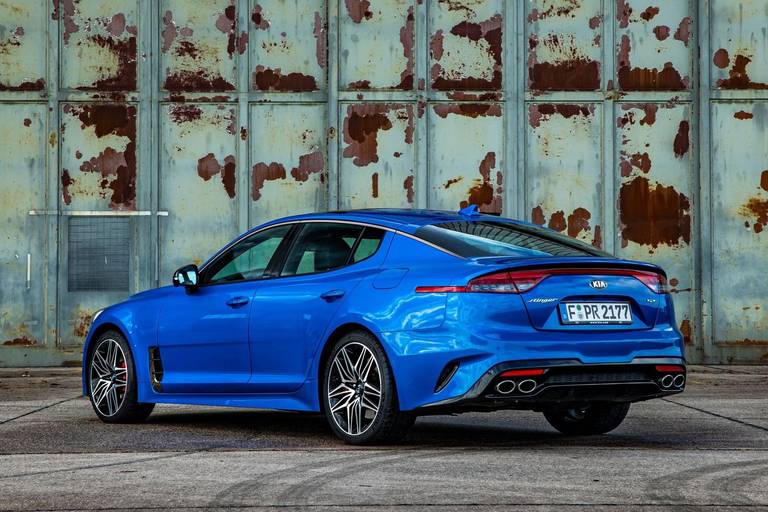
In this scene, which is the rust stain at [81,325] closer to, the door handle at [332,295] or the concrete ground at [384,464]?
the concrete ground at [384,464]

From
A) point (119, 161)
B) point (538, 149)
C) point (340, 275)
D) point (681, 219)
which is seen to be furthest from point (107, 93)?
point (340, 275)

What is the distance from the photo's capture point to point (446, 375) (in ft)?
24.6

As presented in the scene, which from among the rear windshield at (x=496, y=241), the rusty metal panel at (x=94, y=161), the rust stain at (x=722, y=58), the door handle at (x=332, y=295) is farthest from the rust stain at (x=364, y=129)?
the door handle at (x=332, y=295)

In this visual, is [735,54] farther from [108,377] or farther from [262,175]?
[108,377]

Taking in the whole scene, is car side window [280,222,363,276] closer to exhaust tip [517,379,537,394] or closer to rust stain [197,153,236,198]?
exhaust tip [517,379,537,394]

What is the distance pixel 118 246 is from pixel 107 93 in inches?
74.1

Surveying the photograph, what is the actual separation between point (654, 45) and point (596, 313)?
10426mm

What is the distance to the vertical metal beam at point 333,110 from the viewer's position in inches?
680

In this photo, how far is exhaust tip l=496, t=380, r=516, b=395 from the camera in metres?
7.38

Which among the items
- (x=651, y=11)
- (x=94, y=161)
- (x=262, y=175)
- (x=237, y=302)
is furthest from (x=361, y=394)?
(x=651, y=11)

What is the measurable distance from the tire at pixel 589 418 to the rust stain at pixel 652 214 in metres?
8.50

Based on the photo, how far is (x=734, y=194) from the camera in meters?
17.3

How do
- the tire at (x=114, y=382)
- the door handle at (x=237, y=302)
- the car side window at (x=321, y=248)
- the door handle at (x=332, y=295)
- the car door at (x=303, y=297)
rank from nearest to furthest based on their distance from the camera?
1. the door handle at (x=332, y=295)
2. the car door at (x=303, y=297)
3. the car side window at (x=321, y=248)
4. the door handle at (x=237, y=302)
5. the tire at (x=114, y=382)

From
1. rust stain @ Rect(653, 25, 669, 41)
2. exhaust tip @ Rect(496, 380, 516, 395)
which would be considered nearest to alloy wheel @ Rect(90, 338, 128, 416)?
exhaust tip @ Rect(496, 380, 516, 395)
